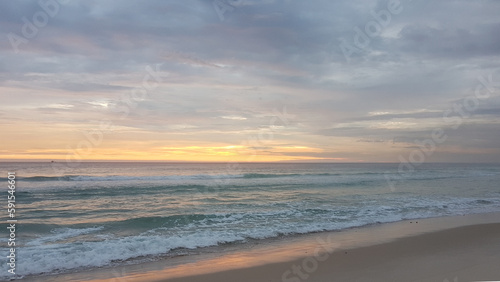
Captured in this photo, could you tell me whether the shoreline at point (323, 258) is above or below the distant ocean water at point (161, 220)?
below

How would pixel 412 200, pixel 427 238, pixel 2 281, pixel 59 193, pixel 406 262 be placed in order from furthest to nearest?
1. pixel 59 193
2. pixel 412 200
3. pixel 427 238
4. pixel 406 262
5. pixel 2 281

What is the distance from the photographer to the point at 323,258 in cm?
846

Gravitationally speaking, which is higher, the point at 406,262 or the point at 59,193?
the point at 59,193

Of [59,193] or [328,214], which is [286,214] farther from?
[59,193]

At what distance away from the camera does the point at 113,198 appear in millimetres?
21094

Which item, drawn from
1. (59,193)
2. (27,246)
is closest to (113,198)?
(59,193)

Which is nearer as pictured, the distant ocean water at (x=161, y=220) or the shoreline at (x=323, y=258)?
the shoreline at (x=323, y=258)

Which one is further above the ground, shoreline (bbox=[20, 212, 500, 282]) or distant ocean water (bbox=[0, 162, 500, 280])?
distant ocean water (bbox=[0, 162, 500, 280])

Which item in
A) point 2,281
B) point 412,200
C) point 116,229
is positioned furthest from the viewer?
point 412,200

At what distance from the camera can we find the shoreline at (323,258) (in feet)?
23.7

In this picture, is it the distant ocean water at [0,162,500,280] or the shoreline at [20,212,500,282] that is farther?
the distant ocean water at [0,162,500,280]

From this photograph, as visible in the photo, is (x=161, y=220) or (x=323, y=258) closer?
(x=323, y=258)

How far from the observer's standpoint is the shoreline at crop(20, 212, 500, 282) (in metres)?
7.22

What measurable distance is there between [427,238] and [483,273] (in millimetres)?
3822
